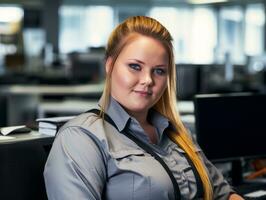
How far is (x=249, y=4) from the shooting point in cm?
1417

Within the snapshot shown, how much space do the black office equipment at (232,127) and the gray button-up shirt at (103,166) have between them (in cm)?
81

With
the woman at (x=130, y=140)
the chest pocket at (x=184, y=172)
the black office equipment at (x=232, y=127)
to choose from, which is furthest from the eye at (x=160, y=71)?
the black office equipment at (x=232, y=127)

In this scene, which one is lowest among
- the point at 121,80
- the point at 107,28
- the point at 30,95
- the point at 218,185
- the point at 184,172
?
the point at 30,95

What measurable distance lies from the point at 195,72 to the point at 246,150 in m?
2.77

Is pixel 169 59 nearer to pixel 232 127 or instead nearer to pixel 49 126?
pixel 49 126

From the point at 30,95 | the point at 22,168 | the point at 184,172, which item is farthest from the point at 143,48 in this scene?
the point at 30,95

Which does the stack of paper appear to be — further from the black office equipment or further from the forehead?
the black office equipment

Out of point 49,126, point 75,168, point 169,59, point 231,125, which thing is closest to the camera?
point 75,168

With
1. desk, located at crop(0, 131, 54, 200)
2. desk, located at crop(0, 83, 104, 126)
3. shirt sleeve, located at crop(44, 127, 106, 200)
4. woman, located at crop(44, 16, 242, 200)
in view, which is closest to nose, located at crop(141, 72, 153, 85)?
woman, located at crop(44, 16, 242, 200)

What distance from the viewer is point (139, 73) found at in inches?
69.2

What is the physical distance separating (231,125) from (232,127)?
0.4 inches

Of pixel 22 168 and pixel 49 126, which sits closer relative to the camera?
pixel 22 168

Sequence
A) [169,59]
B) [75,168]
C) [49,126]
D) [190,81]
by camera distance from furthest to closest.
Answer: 1. [190,81]
2. [49,126]
3. [169,59]
4. [75,168]

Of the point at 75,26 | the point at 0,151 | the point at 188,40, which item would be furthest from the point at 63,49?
the point at 0,151
